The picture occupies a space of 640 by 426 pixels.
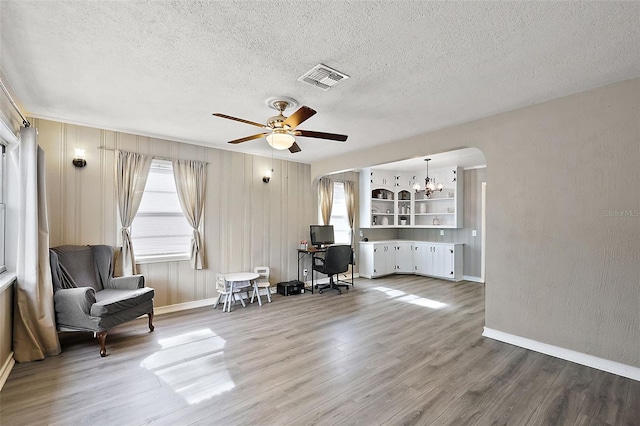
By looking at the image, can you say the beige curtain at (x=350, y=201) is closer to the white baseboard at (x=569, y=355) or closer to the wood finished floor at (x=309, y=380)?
the wood finished floor at (x=309, y=380)

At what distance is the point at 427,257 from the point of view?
715cm

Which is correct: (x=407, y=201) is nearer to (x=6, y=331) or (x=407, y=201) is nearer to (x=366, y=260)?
(x=366, y=260)

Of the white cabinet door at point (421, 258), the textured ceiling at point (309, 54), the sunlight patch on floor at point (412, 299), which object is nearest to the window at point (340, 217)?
the sunlight patch on floor at point (412, 299)

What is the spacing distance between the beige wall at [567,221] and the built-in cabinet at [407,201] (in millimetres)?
3472

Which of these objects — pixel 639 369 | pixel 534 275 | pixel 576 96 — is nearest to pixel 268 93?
pixel 576 96

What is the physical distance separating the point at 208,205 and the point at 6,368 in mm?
2881

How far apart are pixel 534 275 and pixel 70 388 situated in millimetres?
4443

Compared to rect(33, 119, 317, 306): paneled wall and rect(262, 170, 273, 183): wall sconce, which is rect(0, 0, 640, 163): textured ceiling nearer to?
rect(33, 119, 317, 306): paneled wall

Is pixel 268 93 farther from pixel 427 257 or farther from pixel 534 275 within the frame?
pixel 427 257

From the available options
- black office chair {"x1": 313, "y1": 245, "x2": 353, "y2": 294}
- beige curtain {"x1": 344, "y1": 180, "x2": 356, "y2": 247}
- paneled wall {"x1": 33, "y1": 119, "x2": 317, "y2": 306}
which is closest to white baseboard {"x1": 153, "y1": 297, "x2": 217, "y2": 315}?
paneled wall {"x1": 33, "y1": 119, "x2": 317, "y2": 306}

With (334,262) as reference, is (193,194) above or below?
above

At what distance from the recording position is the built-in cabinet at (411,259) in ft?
22.1

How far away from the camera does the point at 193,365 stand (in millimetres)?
2820

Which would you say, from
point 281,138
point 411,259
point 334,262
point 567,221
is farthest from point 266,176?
point 567,221
